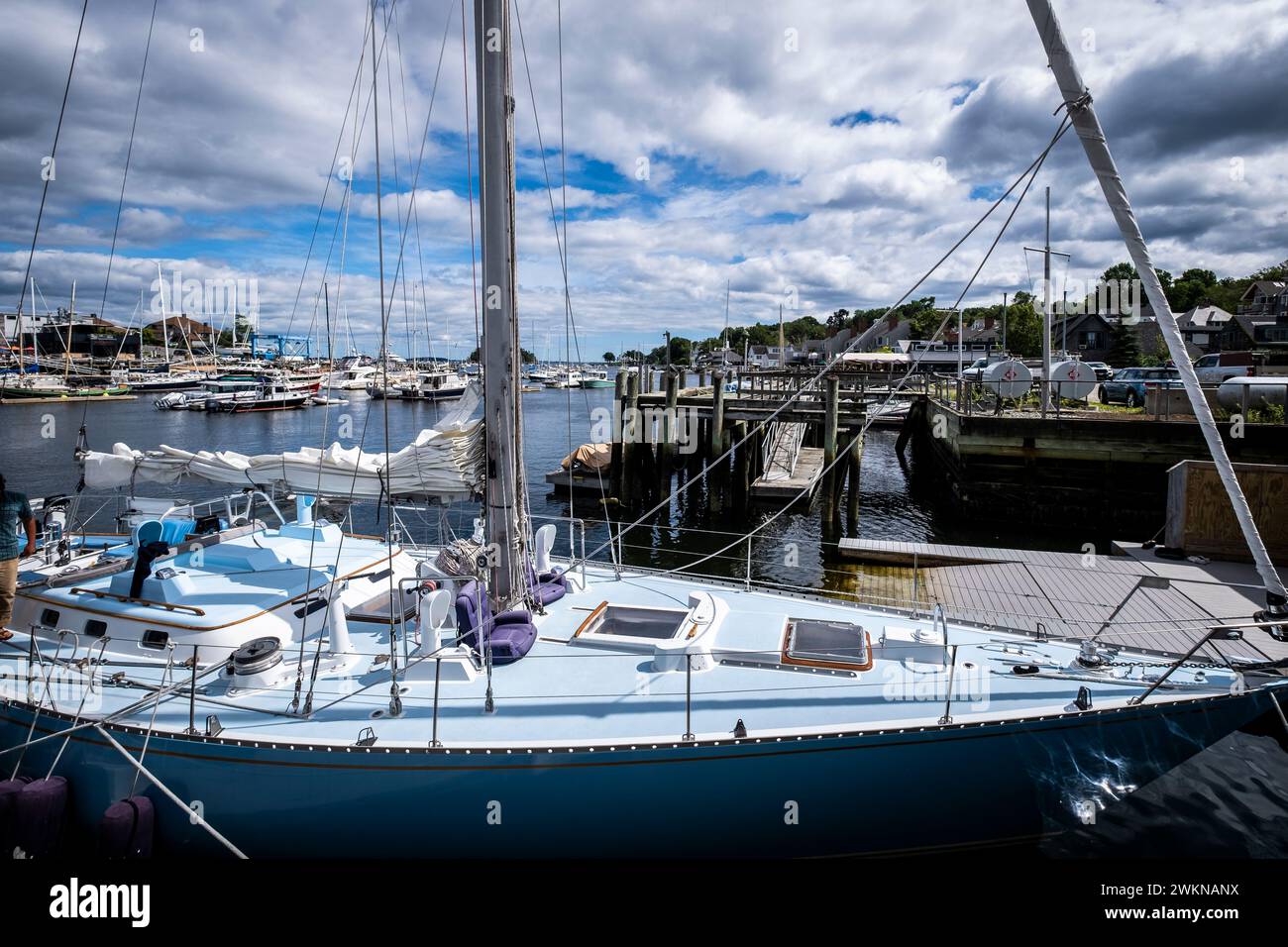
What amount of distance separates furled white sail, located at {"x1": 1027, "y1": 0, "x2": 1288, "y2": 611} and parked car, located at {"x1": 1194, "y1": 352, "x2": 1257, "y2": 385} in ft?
92.5

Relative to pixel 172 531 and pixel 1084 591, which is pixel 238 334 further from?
pixel 1084 591

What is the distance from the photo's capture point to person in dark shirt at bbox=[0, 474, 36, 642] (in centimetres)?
709

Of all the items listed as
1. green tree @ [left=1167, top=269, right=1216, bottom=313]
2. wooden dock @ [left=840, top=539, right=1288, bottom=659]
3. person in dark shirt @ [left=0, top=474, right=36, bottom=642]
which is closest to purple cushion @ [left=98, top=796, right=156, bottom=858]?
person in dark shirt @ [left=0, top=474, right=36, bottom=642]

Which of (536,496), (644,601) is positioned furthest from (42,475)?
(644,601)

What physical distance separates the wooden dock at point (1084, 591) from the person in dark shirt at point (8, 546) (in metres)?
11.0

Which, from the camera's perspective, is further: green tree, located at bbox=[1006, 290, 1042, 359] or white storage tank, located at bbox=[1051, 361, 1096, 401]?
green tree, located at bbox=[1006, 290, 1042, 359]

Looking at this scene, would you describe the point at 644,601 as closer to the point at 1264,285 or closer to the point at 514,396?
the point at 514,396

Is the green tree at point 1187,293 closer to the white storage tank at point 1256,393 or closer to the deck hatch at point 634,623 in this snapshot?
the white storage tank at point 1256,393

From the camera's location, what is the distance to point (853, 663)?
6598 millimetres

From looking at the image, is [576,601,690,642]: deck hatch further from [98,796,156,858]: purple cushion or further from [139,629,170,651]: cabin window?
[139,629,170,651]: cabin window

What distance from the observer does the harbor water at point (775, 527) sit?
284 inches

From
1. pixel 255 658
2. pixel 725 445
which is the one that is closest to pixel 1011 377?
pixel 725 445

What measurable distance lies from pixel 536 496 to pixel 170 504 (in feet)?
57.1

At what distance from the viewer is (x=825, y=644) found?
23.0 ft
